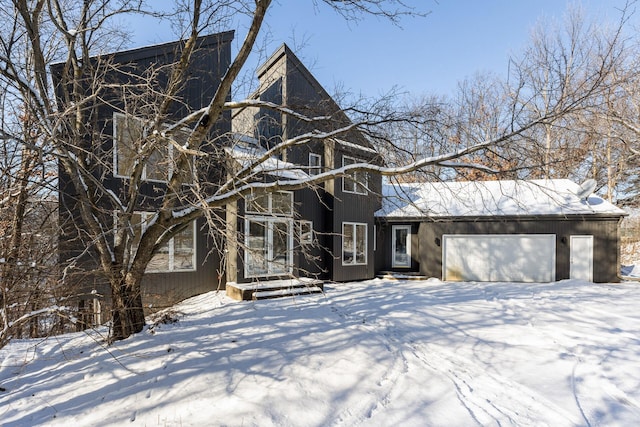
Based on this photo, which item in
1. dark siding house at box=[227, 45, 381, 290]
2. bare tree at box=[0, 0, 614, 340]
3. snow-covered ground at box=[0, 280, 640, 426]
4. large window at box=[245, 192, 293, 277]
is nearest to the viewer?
snow-covered ground at box=[0, 280, 640, 426]

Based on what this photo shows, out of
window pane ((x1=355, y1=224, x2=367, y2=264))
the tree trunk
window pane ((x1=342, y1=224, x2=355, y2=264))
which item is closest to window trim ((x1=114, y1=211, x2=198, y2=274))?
the tree trunk

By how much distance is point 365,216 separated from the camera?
12.5 meters

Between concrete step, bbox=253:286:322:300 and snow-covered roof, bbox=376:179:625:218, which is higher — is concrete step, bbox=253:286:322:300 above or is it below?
below

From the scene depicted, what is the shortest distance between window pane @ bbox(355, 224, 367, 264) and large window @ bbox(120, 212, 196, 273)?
20.6 feet

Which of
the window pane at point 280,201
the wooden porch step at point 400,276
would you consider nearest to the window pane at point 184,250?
the window pane at point 280,201

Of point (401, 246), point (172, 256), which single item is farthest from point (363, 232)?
point (172, 256)

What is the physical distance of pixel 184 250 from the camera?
27.9 ft

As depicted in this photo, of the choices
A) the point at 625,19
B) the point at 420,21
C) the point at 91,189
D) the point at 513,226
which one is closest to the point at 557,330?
the point at 625,19

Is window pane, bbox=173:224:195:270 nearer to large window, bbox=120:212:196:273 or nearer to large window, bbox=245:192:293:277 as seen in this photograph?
large window, bbox=120:212:196:273

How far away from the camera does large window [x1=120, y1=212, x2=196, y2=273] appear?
7973 millimetres

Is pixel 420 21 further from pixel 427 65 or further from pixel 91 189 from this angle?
pixel 91 189

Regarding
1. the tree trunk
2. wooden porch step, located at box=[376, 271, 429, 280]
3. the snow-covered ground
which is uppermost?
the tree trunk

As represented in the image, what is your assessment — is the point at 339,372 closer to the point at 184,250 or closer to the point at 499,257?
the point at 184,250

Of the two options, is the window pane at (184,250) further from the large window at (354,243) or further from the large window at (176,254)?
the large window at (354,243)
